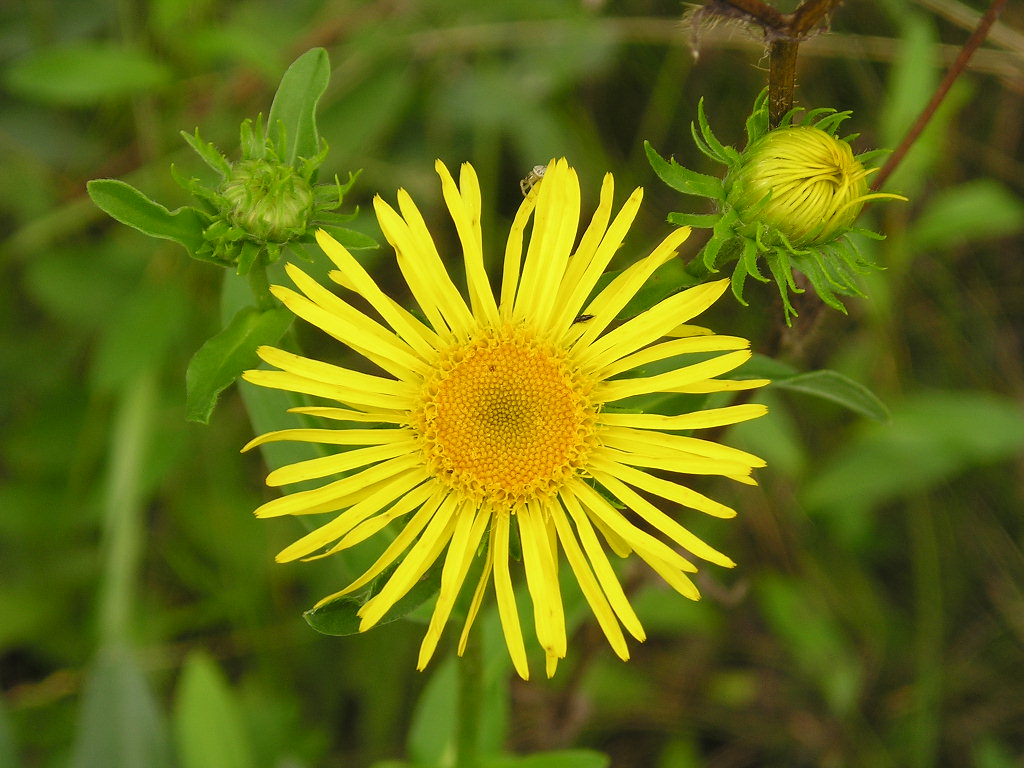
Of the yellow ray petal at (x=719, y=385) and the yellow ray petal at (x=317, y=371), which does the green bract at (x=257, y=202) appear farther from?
the yellow ray petal at (x=719, y=385)

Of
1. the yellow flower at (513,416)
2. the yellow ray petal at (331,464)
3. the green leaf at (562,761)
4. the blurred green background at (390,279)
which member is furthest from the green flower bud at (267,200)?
the blurred green background at (390,279)

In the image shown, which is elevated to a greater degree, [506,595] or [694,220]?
[694,220]

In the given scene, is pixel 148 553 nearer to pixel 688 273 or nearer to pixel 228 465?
pixel 228 465

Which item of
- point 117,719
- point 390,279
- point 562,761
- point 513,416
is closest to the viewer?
point 513,416

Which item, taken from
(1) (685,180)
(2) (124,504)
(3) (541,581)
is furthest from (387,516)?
(2) (124,504)

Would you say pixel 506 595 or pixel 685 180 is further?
pixel 506 595

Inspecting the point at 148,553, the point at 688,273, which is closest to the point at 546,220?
the point at 688,273

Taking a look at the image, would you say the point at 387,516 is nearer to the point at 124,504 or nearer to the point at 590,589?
the point at 590,589
